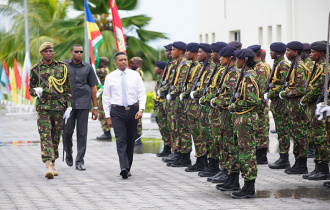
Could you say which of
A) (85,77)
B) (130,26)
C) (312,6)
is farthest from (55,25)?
(85,77)

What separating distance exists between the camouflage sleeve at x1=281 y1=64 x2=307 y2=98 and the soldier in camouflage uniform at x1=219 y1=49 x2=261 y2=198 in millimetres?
2229

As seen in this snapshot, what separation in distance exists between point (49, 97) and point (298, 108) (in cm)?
388

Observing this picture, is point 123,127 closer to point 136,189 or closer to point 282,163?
point 136,189

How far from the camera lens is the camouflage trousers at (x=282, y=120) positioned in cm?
1137

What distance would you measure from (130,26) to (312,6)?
798 centimetres

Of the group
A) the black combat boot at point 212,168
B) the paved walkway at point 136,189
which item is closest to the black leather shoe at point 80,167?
the paved walkway at point 136,189

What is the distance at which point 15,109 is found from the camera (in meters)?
33.4

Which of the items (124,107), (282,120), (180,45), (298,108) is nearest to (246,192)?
(298,108)

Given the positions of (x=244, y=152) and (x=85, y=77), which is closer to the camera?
(x=244, y=152)

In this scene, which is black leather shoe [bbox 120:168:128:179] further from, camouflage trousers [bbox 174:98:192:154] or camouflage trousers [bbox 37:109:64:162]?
camouflage trousers [bbox 174:98:192:154]

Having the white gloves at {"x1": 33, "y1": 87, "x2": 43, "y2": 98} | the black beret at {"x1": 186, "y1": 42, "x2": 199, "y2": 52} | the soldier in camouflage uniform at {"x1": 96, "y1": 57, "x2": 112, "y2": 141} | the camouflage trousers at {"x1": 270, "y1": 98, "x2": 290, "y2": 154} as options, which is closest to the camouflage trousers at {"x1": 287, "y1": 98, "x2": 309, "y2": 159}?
the camouflage trousers at {"x1": 270, "y1": 98, "x2": 290, "y2": 154}

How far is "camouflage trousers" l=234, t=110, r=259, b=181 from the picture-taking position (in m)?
8.76

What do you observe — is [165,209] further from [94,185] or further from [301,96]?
[301,96]

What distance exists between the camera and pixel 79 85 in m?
11.8
